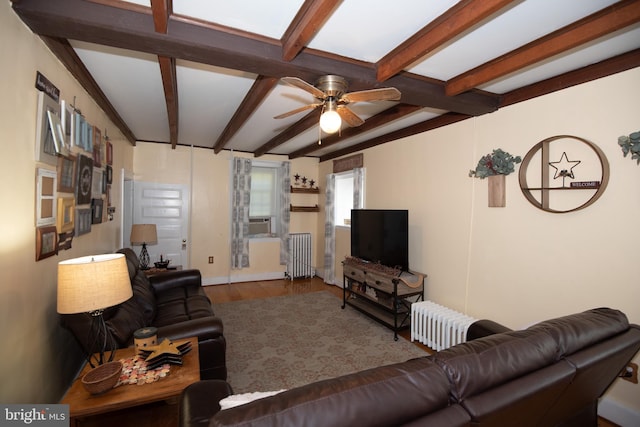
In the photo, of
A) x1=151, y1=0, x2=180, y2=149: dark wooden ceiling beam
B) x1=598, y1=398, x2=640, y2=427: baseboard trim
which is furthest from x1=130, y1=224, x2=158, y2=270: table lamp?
x1=598, y1=398, x2=640, y2=427: baseboard trim

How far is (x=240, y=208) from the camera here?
225 inches

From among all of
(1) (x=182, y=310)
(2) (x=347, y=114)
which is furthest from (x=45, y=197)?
(2) (x=347, y=114)

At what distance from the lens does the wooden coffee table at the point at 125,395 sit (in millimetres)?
1423

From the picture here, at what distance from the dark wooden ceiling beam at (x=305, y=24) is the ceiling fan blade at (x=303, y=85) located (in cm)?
16

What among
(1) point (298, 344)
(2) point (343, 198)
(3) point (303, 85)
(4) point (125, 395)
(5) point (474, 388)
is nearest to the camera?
(5) point (474, 388)

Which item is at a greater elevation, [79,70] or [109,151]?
[79,70]

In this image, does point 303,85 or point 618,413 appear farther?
point 618,413

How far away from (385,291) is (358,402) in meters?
2.76

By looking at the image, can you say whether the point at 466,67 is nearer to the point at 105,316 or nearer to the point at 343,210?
the point at 105,316

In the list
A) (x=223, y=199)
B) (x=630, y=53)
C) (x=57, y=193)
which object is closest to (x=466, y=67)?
(x=630, y=53)

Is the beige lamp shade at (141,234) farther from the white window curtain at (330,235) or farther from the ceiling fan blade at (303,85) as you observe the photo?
the ceiling fan blade at (303,85)

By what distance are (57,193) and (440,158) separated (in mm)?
3621

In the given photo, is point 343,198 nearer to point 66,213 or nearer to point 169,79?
point 169,79

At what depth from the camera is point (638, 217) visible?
199 cm
